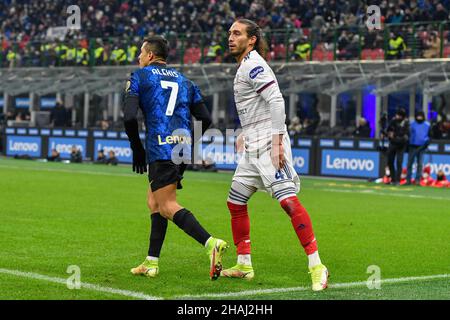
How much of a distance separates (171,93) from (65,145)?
27.5 meters

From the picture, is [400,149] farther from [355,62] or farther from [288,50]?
[288,50]

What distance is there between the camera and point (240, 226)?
29.3ft

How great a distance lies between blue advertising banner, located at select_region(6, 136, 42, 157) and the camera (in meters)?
36.5

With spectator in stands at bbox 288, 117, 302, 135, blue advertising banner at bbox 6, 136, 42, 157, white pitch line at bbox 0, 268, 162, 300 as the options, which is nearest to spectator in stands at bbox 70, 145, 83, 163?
blue advertising banner at bbox 6, 136, 42, 157

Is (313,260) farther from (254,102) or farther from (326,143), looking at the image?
(326,143)

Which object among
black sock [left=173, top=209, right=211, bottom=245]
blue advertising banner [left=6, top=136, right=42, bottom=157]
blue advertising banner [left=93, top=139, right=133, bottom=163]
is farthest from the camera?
blue advertising banner [left=6, top=136, right=42, bottom=157]

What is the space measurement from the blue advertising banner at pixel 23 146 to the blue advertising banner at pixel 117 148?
9.06 ft

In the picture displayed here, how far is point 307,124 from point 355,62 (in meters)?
3.69

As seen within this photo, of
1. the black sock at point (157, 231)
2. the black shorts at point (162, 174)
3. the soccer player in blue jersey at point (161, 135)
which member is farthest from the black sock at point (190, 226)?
the black sock at point (157, 231)

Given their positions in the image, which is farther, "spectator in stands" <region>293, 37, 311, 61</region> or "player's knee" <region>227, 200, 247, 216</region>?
"spectator in stands" <region>293, 37, 311, 61</region>

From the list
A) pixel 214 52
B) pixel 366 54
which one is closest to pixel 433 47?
pixel 366 54

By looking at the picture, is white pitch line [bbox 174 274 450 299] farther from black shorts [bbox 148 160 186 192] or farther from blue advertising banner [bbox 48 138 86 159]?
blue advertising banner [bbox 48 138 86 159]

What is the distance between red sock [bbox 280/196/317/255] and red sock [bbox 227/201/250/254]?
660 millimetres

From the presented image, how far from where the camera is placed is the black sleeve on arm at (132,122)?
27.4 feet
